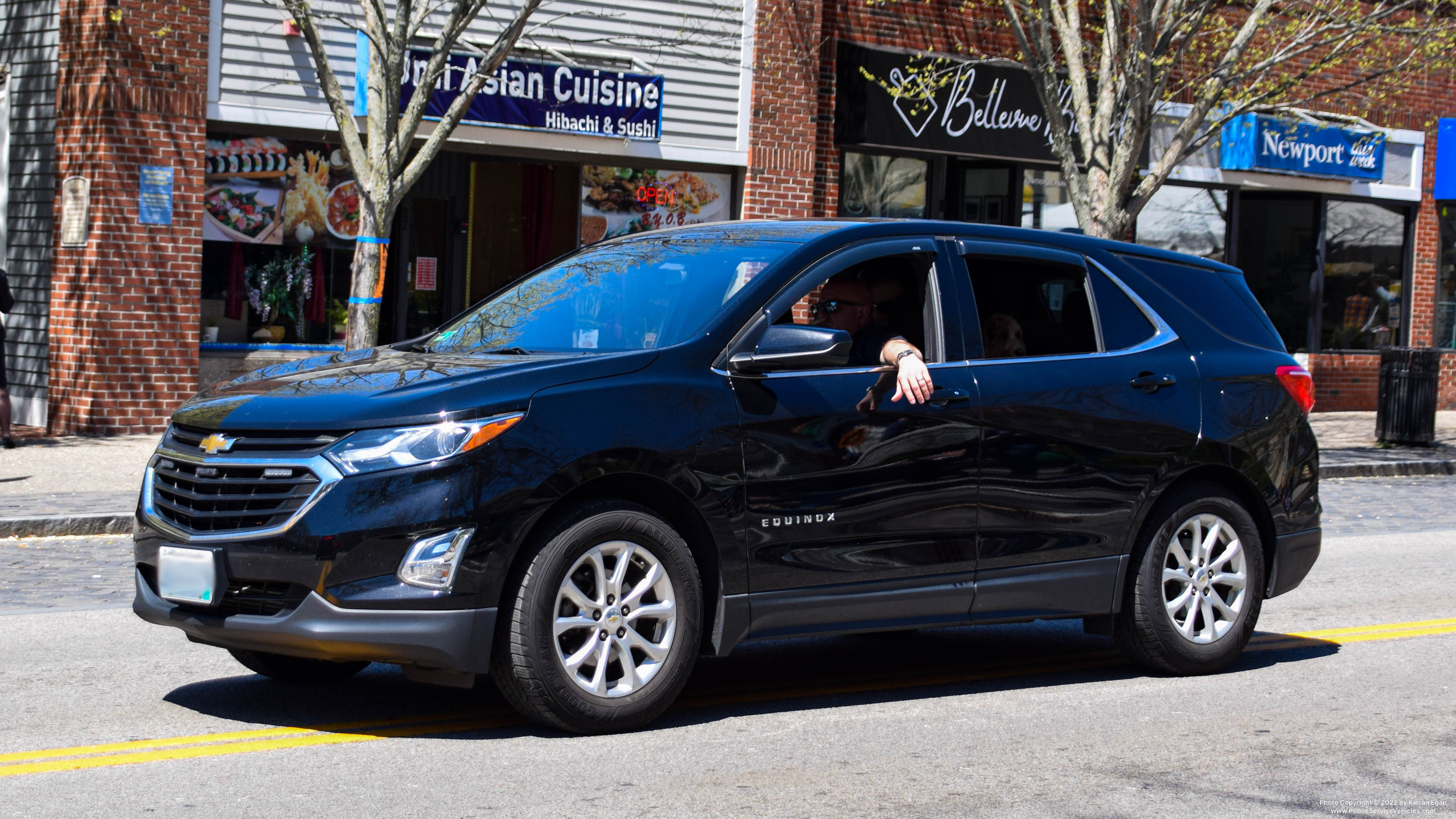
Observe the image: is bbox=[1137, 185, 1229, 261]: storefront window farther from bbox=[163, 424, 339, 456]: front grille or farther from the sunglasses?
bbox=[163, 424, 339, 456]: front grille

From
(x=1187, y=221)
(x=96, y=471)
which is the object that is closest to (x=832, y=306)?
(x=96, y=471)

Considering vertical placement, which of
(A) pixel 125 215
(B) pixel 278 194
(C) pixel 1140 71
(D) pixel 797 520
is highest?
(C) pixel 1140 71

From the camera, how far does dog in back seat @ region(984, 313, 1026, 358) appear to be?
661 centimetres

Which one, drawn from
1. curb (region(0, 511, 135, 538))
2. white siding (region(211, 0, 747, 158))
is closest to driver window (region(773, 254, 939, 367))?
curb (region(0, 511, 135, 538))

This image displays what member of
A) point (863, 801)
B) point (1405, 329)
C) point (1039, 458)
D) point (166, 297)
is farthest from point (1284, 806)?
point (1405, 329)

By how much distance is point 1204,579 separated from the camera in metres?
7.07

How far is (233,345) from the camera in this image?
1642cm

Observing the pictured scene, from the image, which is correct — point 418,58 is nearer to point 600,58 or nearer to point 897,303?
point 600,58

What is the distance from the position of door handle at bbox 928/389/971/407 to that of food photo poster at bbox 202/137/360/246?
36.6 ft

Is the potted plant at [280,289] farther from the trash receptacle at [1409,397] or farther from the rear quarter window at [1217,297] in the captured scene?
the trash receptacle at [1409,397]

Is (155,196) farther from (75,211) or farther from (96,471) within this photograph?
(96,471)

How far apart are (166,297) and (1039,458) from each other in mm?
11520

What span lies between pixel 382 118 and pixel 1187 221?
45.3 ft

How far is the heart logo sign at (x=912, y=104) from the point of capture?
19.8 m
